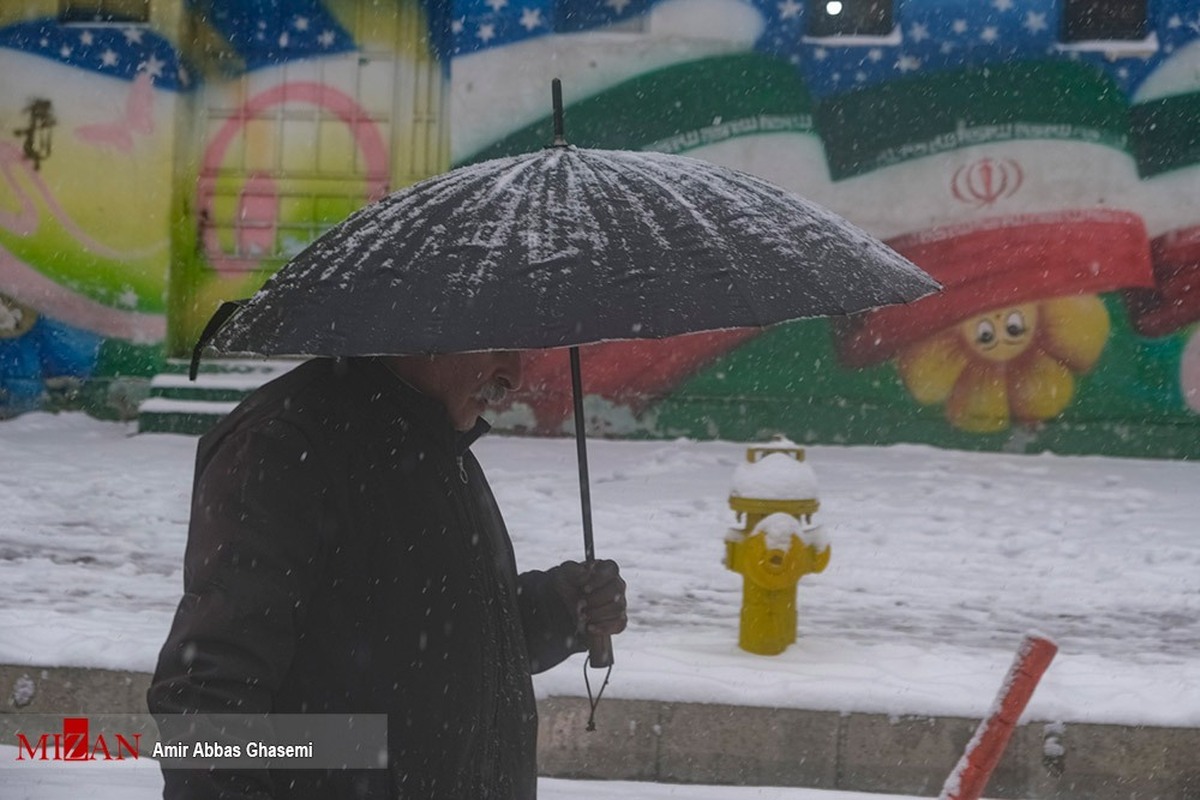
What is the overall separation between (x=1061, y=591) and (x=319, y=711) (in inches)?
231

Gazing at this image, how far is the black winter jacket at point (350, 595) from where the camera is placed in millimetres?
2049

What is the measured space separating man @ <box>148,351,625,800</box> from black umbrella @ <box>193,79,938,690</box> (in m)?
0.12

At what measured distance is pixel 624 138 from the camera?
11070 mm

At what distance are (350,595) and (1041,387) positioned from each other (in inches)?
369

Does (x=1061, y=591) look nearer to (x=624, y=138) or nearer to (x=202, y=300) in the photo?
(x=624, y=138)

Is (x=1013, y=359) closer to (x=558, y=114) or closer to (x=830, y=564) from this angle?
(x=830, y=564)

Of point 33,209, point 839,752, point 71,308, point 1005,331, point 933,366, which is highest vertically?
point 33,209

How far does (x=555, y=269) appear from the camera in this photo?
2344mm

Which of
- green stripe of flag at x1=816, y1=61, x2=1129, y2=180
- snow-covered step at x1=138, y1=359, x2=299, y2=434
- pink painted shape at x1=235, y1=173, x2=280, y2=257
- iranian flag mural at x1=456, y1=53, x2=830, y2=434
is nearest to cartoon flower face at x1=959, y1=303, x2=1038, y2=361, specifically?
green stripe of flag at x1=816, y1=61, x2=1129, y2=180

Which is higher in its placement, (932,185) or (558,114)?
(932,185)

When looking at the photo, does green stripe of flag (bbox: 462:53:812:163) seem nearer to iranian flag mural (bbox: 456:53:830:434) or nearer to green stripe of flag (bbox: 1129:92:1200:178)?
iranian flag mural (bbox: 456:53:830:434)

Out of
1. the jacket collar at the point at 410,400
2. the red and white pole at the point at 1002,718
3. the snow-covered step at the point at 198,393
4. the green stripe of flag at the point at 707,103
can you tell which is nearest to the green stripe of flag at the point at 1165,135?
the green stripe of flag at the point at 707,103

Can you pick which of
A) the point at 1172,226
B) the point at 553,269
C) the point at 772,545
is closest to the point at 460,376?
the point at 553,269

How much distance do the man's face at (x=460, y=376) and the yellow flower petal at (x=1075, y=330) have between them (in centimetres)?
909
